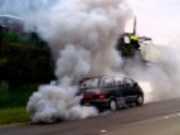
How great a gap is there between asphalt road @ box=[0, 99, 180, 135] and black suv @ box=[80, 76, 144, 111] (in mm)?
1074

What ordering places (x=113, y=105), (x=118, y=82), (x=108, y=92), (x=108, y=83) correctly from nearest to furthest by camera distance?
(x=108, y=92) < (x=113, y=105) < (x=108, y=83) < (x=118, y=82)

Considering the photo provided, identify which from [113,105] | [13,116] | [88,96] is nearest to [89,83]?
[88,96]

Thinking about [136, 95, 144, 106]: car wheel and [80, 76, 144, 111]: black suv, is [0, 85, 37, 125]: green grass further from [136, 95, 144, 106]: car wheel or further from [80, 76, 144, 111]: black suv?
[136, 95, 144, 106]: car wheel

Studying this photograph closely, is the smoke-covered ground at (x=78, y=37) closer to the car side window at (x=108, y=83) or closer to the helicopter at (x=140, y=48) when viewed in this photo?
the car side window at (x=108, y=83)

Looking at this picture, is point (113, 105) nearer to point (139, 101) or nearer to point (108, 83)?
point (108, 83)

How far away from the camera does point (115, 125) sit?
20594mm

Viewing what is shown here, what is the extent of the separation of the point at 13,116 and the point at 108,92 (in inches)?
179

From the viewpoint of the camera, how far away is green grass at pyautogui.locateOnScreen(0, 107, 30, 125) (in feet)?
77.3

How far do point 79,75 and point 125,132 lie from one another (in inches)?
384

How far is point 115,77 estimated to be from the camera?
28172mm

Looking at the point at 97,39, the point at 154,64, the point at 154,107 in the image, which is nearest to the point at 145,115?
the point at 154,107

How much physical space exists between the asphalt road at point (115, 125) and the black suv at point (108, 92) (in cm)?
107

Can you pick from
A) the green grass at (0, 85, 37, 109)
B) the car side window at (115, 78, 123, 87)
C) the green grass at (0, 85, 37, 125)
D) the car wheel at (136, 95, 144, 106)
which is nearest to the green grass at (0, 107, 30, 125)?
the green grass at (0, 85, 37, 125)

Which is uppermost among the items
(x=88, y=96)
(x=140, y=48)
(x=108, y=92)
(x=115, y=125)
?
(x=140, y=48)
